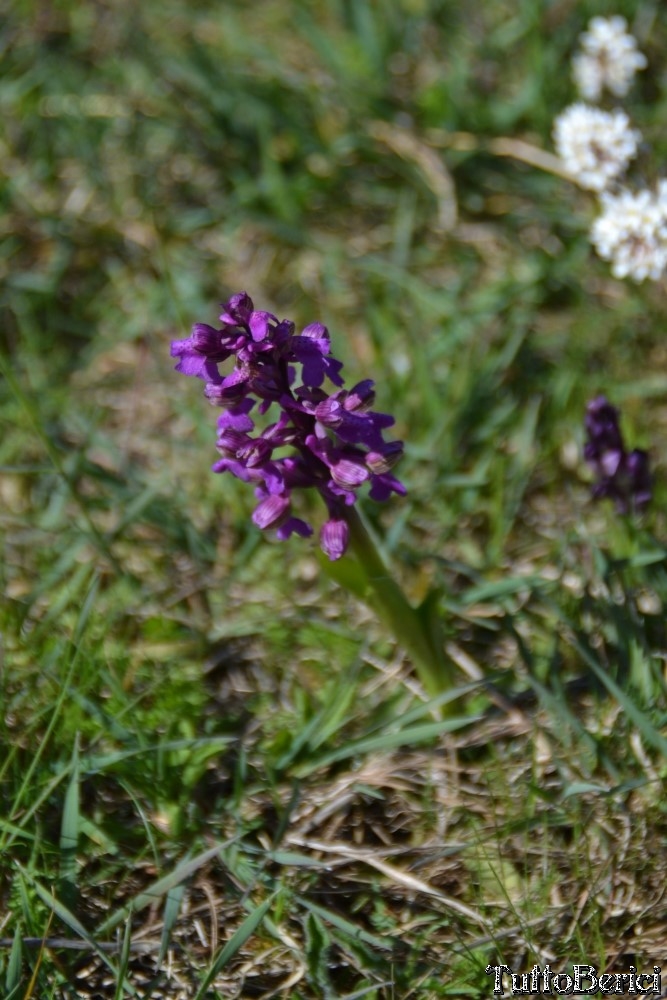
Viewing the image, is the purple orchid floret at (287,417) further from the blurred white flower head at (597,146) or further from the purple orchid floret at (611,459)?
the blurred white flower head at (597,146)

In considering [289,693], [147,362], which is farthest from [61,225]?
[289,693]

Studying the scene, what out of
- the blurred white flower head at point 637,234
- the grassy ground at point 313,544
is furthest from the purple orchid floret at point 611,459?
the blurred white flower head at point 637,234

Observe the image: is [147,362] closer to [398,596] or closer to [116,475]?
[116,475]

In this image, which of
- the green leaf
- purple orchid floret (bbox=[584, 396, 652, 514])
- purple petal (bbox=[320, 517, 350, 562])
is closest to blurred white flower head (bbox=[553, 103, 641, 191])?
purple orchid floret (bbox=[584, 396, 652, 514])

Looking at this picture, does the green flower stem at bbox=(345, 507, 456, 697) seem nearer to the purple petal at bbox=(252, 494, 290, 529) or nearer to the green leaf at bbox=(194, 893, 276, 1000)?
the purple petal at bbox=(252, 494, 290, 529)

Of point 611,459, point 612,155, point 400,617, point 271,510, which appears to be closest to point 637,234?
point 612,155

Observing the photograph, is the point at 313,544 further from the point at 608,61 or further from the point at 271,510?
the point at 608,61
